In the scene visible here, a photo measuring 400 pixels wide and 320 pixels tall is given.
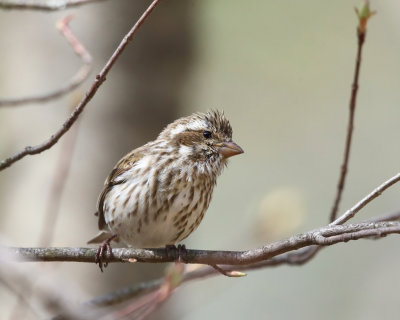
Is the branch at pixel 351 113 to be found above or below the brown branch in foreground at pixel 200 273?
above

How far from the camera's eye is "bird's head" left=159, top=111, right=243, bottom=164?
5238 millimetres

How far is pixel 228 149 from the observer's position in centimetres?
522

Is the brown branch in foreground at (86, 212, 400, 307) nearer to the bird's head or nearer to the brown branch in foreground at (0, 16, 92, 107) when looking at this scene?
the bird's head

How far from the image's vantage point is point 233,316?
11.7m

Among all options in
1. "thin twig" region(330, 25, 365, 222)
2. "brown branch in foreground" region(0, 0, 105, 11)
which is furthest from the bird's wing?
"thin twig" region(330, 25, 365, 222)

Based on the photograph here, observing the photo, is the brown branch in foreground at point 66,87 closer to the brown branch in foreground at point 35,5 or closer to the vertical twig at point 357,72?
the brown branch in foreground at point 35,5

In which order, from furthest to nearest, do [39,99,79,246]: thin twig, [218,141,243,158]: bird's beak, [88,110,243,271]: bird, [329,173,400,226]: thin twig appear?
[218,141,243,158]: bird's beak, [88,110,243,271]: bird, [39,99,79,246]: thin twig, [329,173,400,226]: thin twig

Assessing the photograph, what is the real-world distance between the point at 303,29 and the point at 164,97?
509cm

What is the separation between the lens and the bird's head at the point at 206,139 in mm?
5238

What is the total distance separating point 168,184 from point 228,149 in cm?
50

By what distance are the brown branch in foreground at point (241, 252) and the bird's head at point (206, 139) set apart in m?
1.07

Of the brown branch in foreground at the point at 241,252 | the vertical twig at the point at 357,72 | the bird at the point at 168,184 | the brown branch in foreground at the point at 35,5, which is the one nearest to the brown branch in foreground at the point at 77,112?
the brown branch in foreground at the point at 241,252

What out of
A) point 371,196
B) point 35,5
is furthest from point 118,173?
point 371,196

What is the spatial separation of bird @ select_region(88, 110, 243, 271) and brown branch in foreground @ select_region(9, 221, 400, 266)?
650mm
